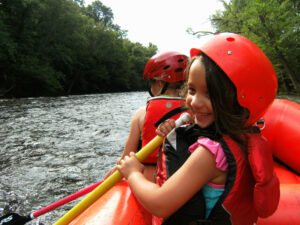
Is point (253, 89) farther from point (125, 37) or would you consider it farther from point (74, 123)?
point (125, 37)

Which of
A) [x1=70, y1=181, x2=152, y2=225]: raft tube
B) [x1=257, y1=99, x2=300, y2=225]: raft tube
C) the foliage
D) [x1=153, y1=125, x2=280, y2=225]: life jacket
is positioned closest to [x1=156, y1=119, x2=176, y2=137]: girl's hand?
[x1=153, y1=125, x2=280, y2=225]: life jacket

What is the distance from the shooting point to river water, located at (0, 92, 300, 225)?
3264mm

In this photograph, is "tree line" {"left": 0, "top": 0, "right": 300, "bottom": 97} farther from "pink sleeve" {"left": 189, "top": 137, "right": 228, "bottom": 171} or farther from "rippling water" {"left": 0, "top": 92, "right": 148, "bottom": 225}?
"pink sleeve" {"left": 189, "top": 137, "right": 228, "bottom": 171}

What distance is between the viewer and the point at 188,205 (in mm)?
1016

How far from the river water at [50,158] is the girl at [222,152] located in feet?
7.50

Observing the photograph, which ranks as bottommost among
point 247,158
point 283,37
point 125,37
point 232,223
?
point 232,223

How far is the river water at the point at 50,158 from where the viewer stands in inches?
128

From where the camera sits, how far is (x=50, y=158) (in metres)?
4.90

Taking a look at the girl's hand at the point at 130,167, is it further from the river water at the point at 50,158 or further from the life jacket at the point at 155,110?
the river water at the point at 50,158

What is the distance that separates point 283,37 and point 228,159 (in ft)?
37.2

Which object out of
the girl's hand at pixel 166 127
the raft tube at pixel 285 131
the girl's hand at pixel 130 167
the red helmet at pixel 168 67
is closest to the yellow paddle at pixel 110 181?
the girl's hand at pixel 166 127

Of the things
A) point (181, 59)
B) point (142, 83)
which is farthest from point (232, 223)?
point (142, 83)

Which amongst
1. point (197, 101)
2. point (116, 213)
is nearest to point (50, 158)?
point (116, 213)

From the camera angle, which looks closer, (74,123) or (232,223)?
(232,223)
